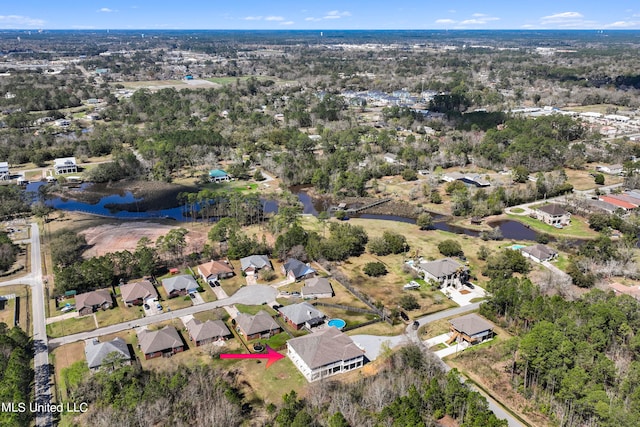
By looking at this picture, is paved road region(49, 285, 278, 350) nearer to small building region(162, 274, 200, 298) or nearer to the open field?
small building region(162, 274, 200, 298)

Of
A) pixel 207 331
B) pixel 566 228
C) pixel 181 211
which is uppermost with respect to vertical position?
pixel 207 331

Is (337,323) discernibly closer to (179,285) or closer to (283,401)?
(283,401)

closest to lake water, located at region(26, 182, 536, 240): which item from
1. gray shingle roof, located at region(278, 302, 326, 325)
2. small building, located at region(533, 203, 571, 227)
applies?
small building, located at region(533, 203, 571, 227)

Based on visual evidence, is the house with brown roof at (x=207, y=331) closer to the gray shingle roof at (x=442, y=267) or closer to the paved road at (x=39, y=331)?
the paved road at (x=39, y=331)

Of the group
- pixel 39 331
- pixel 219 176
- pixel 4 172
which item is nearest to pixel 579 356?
pixel 39 331

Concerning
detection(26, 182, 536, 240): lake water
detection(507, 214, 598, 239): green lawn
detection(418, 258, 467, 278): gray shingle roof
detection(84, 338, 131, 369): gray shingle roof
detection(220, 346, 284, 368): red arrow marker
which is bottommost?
detection(220, 346, 284, 368): red arrow marker

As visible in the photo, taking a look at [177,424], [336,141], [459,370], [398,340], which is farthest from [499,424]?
[336,141]
